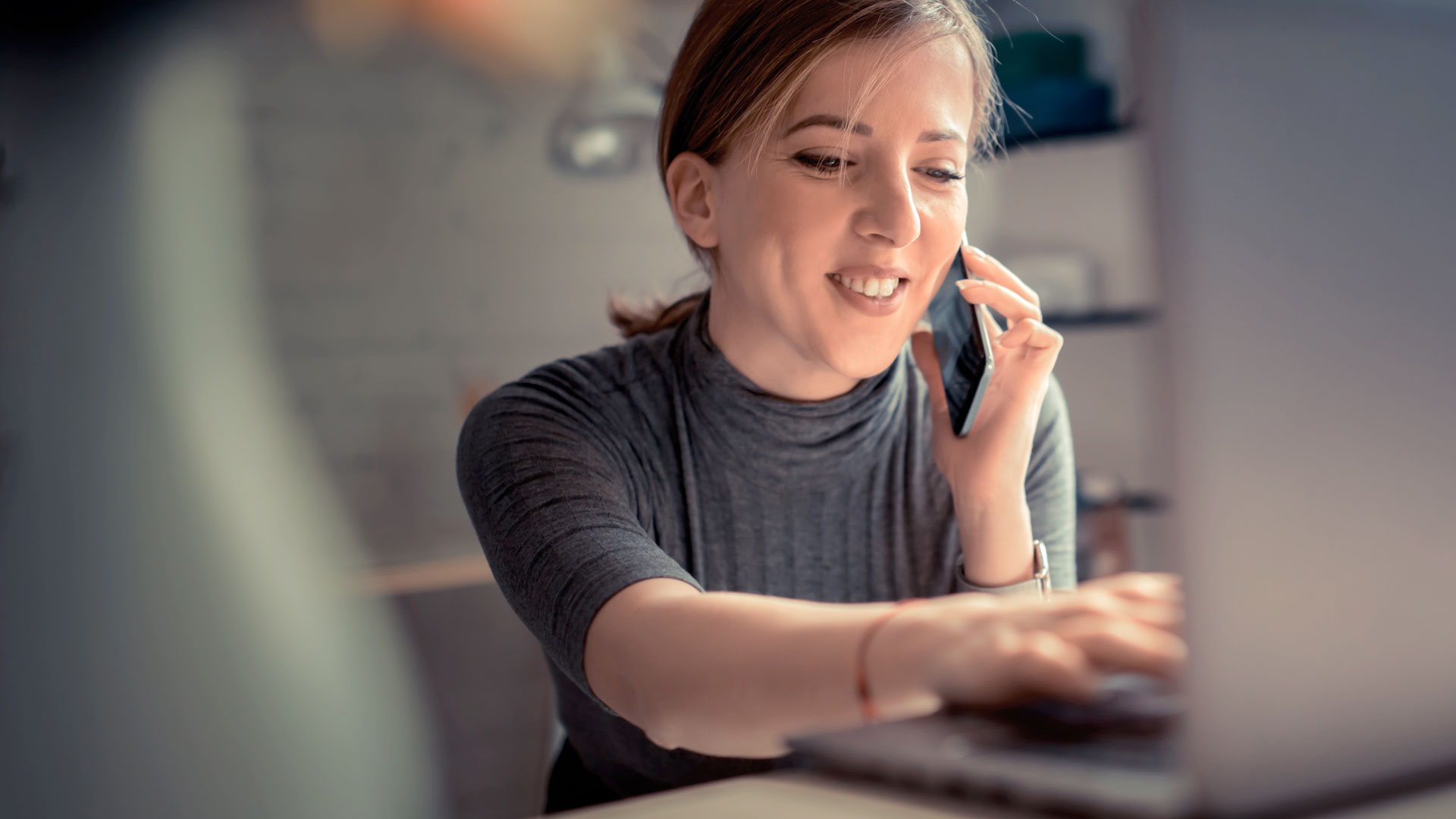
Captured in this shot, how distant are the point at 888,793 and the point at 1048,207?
115 inches

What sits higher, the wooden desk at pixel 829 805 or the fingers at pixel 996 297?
the fingers at pixel 996 297

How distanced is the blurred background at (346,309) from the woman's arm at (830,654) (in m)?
1.37

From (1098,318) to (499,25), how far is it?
71.8 inches

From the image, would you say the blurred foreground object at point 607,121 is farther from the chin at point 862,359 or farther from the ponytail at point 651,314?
the chin at point 862,359

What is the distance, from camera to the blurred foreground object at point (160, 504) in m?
2.28

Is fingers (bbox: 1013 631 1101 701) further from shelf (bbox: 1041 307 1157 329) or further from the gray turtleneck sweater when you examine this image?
shelf (bbox: 1041 307 1157 329)

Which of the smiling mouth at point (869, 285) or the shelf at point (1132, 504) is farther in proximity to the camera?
the shelf at point (1132, 504)

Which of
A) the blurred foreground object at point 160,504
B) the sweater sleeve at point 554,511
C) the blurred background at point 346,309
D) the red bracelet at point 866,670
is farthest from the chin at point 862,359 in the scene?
the blurred foreground object at point 160,504

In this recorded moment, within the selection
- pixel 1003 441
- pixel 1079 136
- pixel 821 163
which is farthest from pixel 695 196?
pixel 1079 136

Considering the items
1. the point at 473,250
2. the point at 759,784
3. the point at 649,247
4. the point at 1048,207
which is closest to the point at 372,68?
the point at 473,250

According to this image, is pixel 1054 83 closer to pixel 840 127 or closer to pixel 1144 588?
pixel 840 127

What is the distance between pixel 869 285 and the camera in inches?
40.7

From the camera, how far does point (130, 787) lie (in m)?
2.27

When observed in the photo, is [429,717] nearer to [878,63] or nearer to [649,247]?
[649,247]
